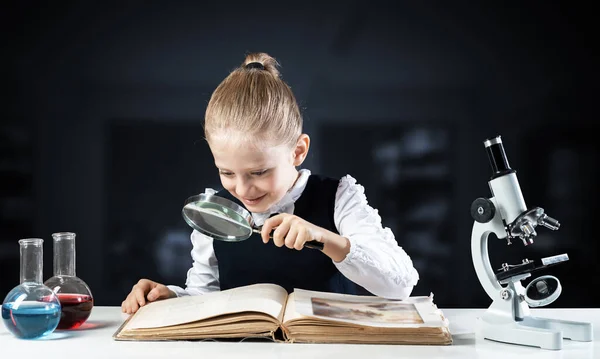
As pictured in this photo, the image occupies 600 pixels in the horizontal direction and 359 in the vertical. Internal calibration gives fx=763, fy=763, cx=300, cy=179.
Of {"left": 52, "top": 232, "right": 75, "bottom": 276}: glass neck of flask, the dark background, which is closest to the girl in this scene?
{"left": 52, "top": 232, "right": 75, "bottom": 276}: glass neck of flask

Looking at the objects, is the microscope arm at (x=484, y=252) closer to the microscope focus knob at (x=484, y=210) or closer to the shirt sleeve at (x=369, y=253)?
the microscope focus knob at (x=484, y=210)

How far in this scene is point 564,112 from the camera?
12.2 feet

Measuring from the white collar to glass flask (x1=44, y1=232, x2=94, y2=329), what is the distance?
28.6 inches

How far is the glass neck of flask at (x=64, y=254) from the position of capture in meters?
1.44

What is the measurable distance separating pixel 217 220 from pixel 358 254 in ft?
1.09

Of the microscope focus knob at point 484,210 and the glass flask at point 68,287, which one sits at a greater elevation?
the microscope focus knob at point 484,210

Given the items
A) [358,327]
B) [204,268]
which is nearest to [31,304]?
[358,327]

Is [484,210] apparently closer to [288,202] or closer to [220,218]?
[220,218]

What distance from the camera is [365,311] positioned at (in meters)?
1.44

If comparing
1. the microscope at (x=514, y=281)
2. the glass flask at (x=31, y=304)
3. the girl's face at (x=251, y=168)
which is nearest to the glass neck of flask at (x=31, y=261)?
the glass flask at (x=31, y=304)

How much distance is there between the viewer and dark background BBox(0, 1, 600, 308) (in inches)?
146

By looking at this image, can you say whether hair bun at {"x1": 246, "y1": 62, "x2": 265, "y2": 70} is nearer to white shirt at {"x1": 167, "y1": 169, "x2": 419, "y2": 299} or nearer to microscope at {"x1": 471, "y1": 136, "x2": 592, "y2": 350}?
white shirt at {"x1": 167, "y1": 169, "x2": 419, "y2": 299}

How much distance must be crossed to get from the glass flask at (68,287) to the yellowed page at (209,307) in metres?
0.10

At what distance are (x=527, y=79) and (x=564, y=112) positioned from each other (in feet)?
0.79
